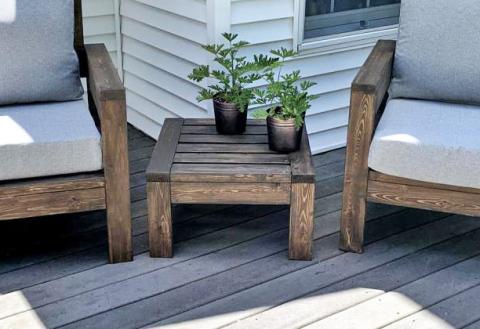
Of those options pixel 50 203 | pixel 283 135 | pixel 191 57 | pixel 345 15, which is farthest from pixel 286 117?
pixel 345 15

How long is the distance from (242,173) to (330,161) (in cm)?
103

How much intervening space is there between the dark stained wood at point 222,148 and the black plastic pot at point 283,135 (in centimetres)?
4

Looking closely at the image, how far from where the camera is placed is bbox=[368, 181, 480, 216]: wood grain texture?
2406 millimetres

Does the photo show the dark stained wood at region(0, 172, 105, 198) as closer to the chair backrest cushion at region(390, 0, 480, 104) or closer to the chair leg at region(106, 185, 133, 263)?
the chair leg at region(106, 185, 133, 263)

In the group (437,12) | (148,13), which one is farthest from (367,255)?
(148,13)

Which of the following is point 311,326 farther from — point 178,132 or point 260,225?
point 178,132

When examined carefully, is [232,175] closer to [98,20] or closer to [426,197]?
[426,197]

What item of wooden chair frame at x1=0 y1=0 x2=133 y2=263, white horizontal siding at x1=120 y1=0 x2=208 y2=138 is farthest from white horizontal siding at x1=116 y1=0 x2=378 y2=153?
wooden chair frame at x1=0 y1=0 x2=133 y2=263

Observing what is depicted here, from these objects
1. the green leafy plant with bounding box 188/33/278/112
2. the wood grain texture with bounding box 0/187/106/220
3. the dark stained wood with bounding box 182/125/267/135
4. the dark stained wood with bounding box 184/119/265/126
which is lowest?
the wood grain texture with bounding box 0/187/106/220

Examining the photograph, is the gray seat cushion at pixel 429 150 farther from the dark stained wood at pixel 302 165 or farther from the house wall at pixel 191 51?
the house wall at pixel 191 51

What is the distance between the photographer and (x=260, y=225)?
9.16ft

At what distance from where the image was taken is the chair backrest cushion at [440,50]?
8.84 ft

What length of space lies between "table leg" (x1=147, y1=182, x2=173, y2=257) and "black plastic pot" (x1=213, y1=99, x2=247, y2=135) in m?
0.41

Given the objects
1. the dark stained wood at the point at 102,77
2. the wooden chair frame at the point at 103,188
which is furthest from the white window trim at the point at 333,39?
the wooden chair frame at the point at 103,188
